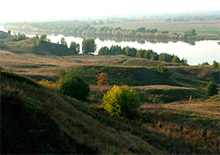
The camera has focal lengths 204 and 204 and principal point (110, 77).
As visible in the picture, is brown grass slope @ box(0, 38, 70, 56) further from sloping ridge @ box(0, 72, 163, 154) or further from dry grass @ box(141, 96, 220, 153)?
sloping ridge @ box(0, 72, 163, 154)

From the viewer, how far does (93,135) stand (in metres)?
10.6

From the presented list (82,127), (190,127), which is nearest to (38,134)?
(82,127)

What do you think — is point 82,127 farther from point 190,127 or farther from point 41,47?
point 41,47

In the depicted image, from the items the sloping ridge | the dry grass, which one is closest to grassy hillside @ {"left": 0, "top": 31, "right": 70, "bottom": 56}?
the dry grass

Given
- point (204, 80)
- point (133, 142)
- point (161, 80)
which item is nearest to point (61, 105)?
point (133, 142)

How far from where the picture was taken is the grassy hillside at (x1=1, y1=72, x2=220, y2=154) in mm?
7625

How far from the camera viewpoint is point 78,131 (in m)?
10.3

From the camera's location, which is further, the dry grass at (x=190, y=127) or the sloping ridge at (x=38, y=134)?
the dry grass at (x=190, y=127)

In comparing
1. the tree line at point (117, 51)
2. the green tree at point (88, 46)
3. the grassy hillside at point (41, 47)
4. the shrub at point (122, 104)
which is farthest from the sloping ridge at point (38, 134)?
the green tree at point (88, 46)

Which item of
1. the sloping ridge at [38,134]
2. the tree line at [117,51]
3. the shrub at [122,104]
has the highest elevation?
the sloping ridge at [38,134]

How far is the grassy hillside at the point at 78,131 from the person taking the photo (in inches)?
300

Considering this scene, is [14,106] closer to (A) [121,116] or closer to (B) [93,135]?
(B) [93,135]

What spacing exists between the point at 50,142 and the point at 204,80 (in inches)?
2605

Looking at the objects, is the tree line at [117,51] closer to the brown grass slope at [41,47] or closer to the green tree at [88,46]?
the green tree at [88,46]
